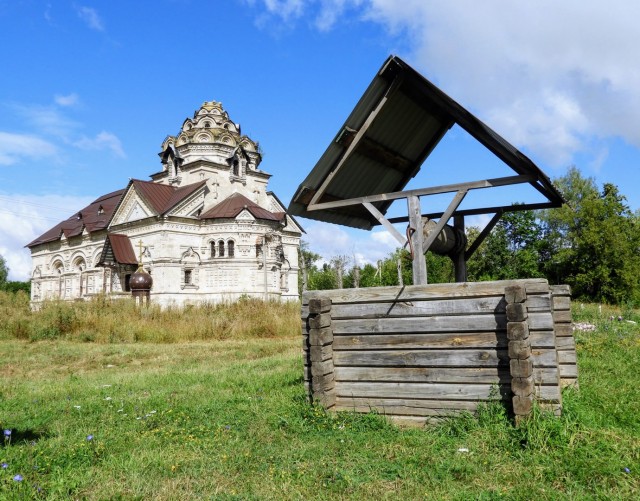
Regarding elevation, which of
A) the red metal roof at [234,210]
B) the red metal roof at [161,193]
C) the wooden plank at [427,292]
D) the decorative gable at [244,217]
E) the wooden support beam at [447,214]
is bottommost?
the wooden plank at [427,292]

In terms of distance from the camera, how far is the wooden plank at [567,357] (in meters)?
6.30

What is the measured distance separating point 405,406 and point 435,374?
0.50m

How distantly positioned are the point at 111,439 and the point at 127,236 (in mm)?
36530

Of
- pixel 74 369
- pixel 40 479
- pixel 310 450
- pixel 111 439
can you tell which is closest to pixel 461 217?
pixel 310 450

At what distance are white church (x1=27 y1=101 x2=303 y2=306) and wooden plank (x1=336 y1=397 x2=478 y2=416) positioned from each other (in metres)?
28.5

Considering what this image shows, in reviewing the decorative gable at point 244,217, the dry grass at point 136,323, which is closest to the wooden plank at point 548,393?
the dry grass at point 136,323

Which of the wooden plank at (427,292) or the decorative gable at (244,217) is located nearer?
the wooden plank at (427,292)

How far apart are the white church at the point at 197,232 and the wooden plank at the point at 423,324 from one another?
28506 mm

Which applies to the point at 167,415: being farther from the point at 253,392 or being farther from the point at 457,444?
the point at 457,444

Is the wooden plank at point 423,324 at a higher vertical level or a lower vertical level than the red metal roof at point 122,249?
lower

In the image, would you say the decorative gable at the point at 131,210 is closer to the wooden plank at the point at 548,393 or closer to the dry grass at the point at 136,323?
the dry grass at the point at 136,323

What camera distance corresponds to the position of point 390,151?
22.7 feet

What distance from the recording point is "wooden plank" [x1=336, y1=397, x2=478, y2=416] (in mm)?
5379

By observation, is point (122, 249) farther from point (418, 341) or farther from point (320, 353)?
point (418, 341)
